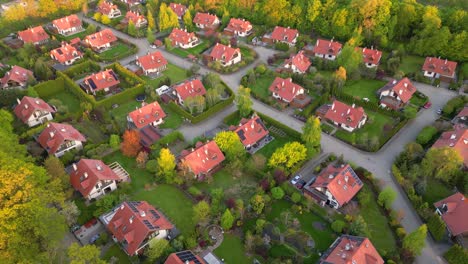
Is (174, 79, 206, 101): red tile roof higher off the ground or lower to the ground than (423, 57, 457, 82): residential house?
lower

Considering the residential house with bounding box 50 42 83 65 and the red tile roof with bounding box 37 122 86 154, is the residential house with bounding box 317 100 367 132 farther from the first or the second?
the residential house with bounding box 50 42 83 65

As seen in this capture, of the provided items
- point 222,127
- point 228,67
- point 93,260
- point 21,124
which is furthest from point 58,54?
point 93,260

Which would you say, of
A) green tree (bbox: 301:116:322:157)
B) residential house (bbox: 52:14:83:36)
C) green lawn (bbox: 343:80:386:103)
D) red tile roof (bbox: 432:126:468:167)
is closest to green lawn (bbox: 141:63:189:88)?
residential house (bbox: 52:14:83:36)

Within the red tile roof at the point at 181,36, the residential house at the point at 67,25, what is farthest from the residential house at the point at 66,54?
the red tile roof at the point at 181,36

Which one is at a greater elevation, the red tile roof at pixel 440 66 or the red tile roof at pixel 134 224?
the red tile roof at pixel 440 66

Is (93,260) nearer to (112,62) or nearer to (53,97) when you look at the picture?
(53,97)

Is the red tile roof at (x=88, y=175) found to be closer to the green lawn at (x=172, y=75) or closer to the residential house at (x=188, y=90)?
the residential house at (x=188, y=90)
